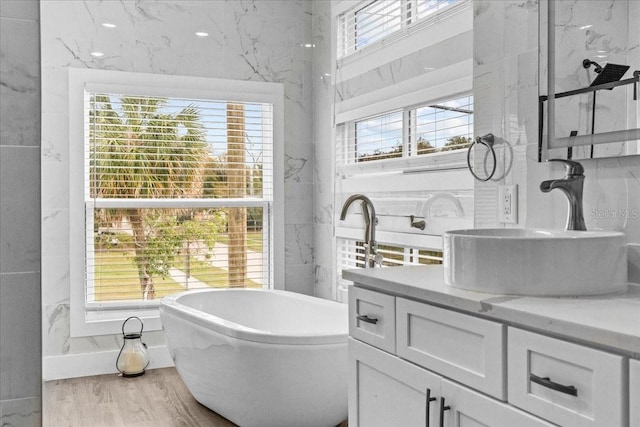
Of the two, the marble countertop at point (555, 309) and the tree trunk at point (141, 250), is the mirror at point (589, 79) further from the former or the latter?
the tree trunk at point (141, 250)

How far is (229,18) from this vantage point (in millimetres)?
4398

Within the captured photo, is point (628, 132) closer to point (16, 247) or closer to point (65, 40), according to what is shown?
point (16, 247)

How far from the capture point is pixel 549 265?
1437 mm

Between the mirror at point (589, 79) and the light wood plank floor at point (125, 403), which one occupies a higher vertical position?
the mirror at point (589, 79)

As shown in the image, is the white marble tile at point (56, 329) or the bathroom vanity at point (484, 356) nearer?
A: the bathroom vanity at point (484, 356)

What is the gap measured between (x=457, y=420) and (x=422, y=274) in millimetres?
475

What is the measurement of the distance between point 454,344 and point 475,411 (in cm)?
15

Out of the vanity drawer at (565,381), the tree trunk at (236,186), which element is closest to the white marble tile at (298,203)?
the tree trunk at (236,186)

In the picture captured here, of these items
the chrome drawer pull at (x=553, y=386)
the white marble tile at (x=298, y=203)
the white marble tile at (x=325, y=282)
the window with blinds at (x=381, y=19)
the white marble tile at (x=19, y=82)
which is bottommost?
the white marble tile at (x=325, y=282)

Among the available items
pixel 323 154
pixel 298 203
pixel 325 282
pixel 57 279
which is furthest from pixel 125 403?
pixel 323 154

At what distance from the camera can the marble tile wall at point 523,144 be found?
173cm

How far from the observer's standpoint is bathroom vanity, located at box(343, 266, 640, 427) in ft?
3.71

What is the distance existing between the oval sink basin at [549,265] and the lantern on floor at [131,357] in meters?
2.97

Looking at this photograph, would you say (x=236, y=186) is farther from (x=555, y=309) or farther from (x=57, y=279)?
(x=555, y=309)
